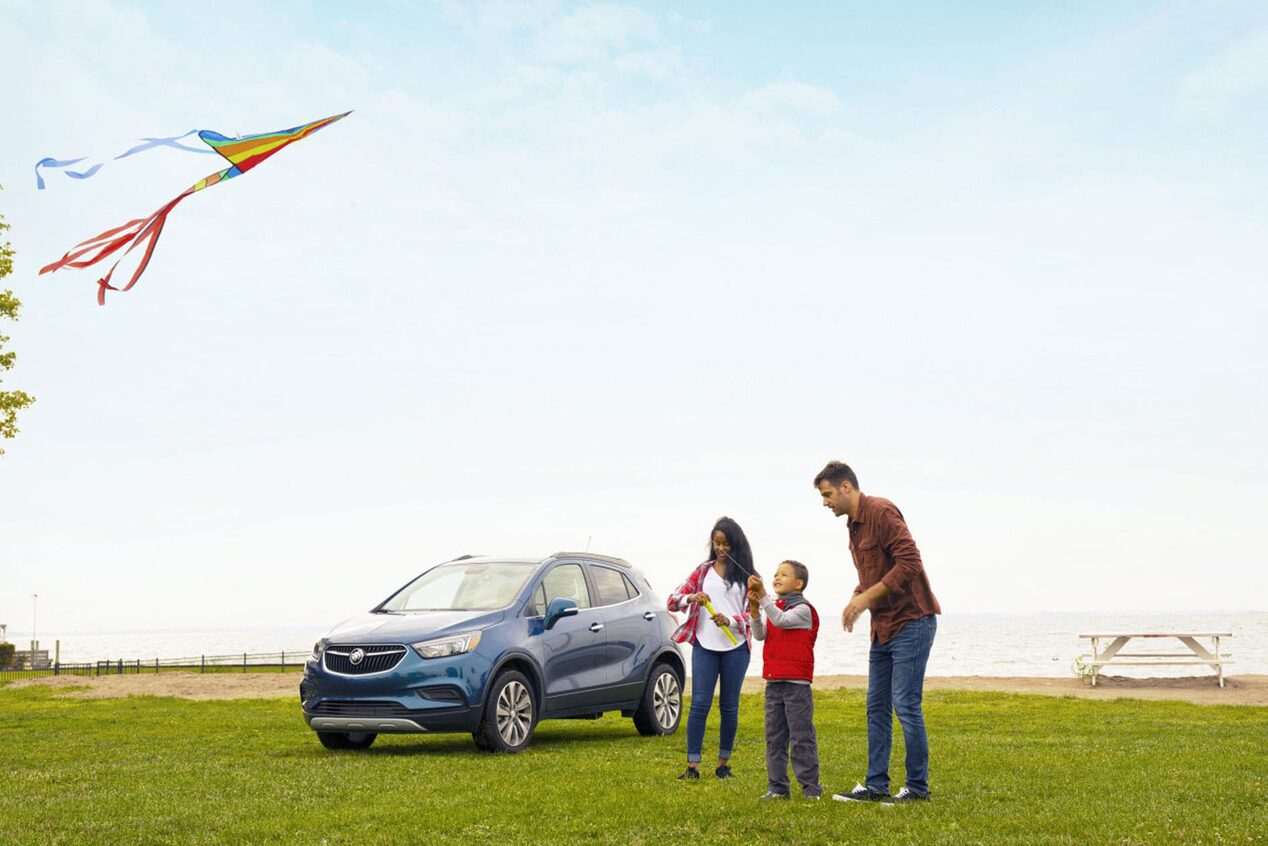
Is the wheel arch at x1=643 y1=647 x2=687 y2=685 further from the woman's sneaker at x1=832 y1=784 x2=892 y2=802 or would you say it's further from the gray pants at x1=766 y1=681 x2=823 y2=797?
the woman's sneaker at x1=832 y1=784 x2=892 y2=802

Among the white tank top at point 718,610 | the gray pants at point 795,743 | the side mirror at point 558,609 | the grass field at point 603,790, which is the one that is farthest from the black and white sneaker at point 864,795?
the side mirror at point 558,609

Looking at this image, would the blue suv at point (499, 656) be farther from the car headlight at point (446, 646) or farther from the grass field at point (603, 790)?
the grass field at point (603, 790)

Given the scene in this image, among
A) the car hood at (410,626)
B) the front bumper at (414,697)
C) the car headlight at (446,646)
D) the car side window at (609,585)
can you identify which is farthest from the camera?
the car side window at (609,585)

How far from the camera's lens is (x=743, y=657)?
9.62m

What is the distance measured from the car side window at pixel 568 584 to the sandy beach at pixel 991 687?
11851 millimetres

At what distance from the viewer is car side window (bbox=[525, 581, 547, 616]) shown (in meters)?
12.4

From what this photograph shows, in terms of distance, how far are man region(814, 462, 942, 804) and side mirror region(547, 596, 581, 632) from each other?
447 centimetres

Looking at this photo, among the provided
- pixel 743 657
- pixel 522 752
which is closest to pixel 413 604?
pixel 522 752

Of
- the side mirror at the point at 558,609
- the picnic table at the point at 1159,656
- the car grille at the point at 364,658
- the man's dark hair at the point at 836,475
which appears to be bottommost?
the picnic table at the point at 1159,656

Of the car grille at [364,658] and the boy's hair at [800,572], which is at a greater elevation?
the boy's hair at [800,572]

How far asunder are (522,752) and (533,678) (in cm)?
71

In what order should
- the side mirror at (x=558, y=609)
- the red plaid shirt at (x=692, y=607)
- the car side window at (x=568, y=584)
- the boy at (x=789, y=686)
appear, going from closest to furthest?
the boy at (x=789, y=686), the red plaid shirt at (x=692, y=607), the side mirror at (x=558, y=609), the car side window at (x=568, y=584)

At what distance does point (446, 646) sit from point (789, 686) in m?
4.33

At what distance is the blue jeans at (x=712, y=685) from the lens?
9.48 metres
